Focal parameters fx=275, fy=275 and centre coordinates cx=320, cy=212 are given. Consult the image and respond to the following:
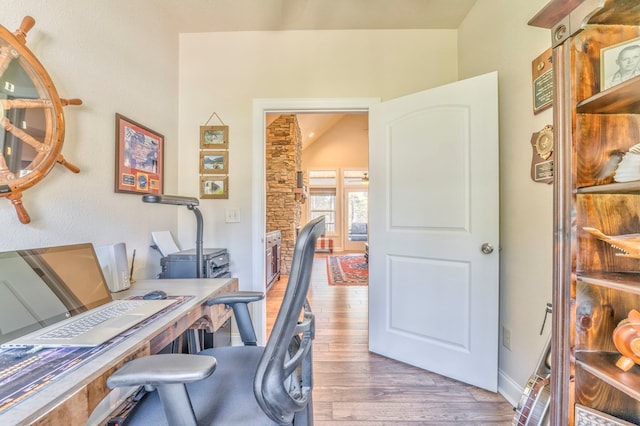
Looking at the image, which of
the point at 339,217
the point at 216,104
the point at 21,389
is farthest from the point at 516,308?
the point at 339,217

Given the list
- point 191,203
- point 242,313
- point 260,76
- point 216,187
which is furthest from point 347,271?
point 242,313

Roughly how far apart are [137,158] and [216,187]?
61cm

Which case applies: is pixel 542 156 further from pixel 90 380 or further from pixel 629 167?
pixel 90 380

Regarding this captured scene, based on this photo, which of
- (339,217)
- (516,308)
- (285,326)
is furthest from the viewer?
(339,217)

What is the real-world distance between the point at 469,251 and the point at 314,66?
5.88ft

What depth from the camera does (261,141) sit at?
2.23 meters

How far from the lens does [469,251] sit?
1.71m

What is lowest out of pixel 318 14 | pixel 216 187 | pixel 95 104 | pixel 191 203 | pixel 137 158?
pixel 191 203

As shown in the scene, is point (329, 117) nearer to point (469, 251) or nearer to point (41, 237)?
point (469, 251)

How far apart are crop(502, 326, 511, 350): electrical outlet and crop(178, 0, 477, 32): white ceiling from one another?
2.18 m

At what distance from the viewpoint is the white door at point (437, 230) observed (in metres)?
1.67

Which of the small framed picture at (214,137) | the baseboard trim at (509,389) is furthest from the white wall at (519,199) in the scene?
the small framed picture at (214,137)

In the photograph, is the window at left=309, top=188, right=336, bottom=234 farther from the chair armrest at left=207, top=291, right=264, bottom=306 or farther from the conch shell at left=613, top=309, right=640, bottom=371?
the conch shell at left=613, top=309, right=640, bottom=371

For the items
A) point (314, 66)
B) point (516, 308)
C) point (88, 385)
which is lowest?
point (516, 308)
